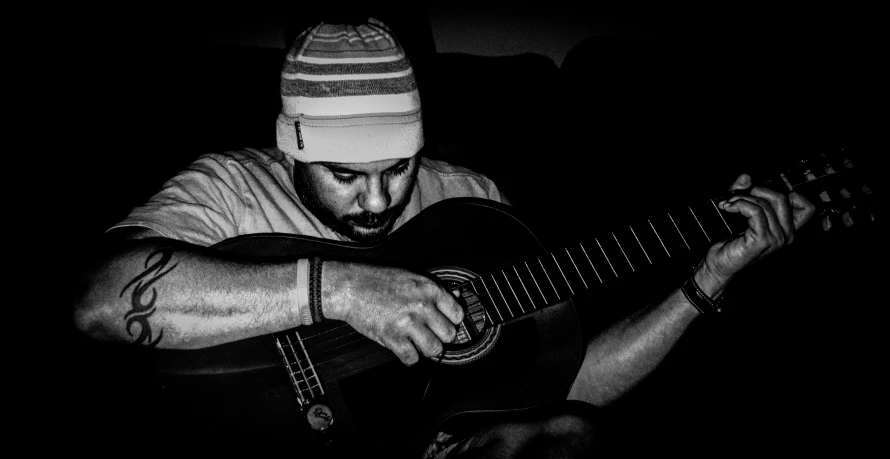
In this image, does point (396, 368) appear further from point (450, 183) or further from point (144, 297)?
point (450, 183)

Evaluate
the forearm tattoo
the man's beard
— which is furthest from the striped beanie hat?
the forearm tattoo

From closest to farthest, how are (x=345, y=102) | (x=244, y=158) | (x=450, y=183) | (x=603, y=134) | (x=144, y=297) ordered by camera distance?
(x=144, y=297), (x=345, y=102), (x=244, y=158), (x=450, y=183), (x=603, y=134)

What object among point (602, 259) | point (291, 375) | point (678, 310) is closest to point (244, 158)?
point (291, 375)

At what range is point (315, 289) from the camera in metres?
1.09

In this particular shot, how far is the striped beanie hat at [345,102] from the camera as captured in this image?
1.24 metres

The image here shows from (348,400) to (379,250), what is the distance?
0.41 meters

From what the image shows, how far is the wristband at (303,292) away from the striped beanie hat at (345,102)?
0.32m

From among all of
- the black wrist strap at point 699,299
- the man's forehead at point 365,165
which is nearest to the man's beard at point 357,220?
the man's forehead at point 365,165

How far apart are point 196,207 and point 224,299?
0.37m

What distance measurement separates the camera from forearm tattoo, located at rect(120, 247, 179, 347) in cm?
101

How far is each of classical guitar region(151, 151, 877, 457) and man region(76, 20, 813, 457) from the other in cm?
9

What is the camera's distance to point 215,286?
105 cm

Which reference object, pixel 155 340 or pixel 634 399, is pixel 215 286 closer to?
pixel 155 340

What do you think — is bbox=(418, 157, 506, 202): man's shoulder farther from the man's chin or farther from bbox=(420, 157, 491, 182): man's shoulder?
the man's chin
